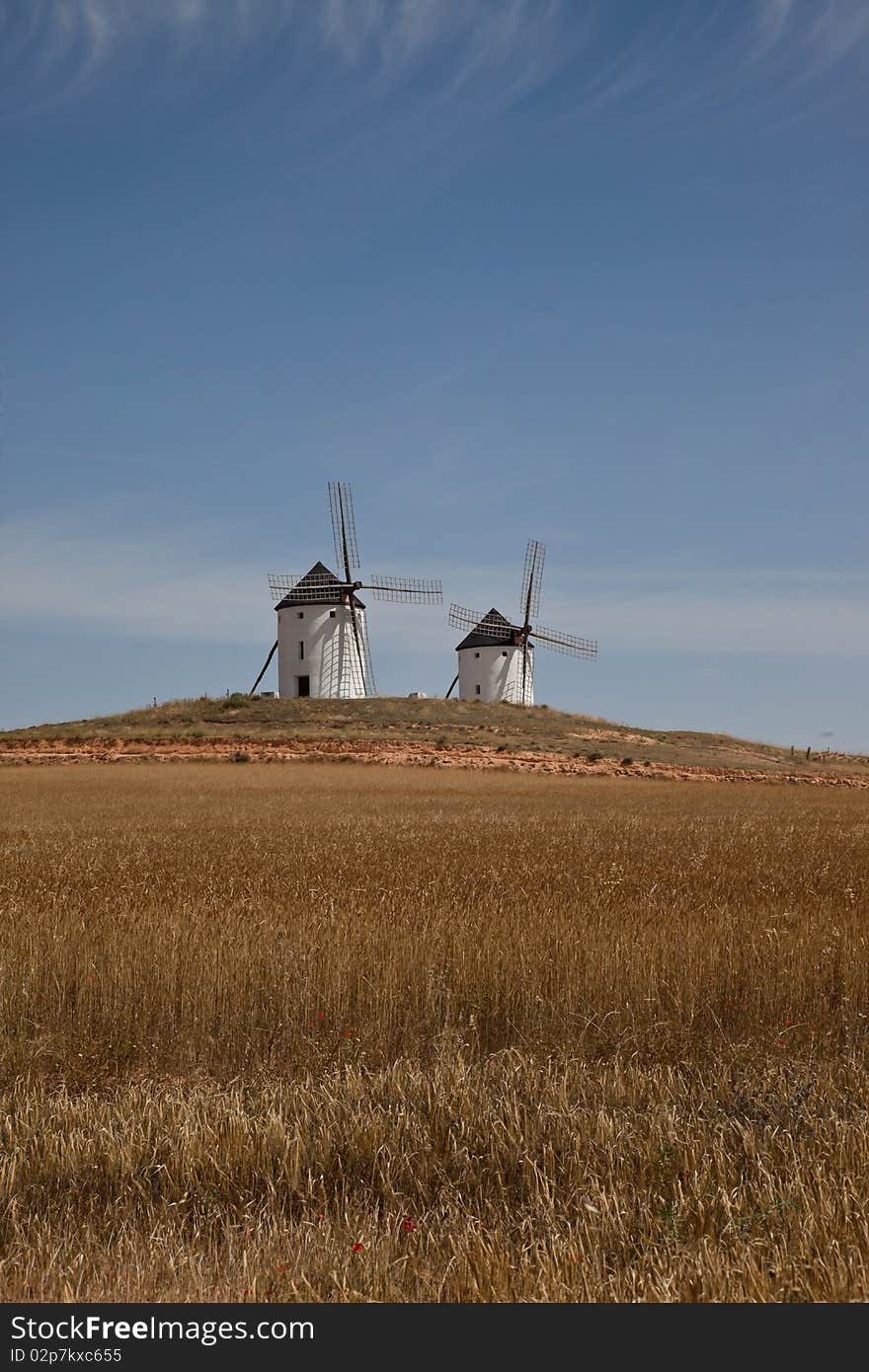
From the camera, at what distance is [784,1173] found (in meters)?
5.11

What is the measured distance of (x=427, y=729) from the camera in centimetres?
6062

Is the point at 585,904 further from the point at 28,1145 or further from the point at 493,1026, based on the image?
the point at 28,1145

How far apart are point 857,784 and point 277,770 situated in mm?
28664

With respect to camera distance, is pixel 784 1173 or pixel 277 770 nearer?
pixel 784 1173

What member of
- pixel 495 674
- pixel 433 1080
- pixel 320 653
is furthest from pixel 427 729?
pixel 433 1080

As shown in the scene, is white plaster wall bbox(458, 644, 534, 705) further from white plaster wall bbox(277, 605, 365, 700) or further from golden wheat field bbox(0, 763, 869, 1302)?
golden wheat field bbox(0, 763, 869, 1302)

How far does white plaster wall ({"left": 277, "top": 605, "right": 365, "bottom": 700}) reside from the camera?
7544cm

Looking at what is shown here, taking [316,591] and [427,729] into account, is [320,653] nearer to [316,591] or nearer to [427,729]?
[316,591]

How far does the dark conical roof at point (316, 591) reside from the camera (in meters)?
76.9

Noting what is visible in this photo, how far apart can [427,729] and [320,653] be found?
17.7 meters

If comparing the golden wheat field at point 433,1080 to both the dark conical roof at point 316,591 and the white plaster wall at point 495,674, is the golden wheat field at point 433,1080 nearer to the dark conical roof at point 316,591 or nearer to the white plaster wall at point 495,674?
the dark conical roof at point 316,591

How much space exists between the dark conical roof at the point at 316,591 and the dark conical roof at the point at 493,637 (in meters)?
13.0

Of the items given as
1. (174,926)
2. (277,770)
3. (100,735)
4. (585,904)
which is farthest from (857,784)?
(174,926)

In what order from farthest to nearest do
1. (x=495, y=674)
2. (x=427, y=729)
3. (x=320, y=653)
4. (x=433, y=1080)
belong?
(x=495, y=674) → (x=320, y=653) → (x=427, y=729) → (x=433, y=1080)
